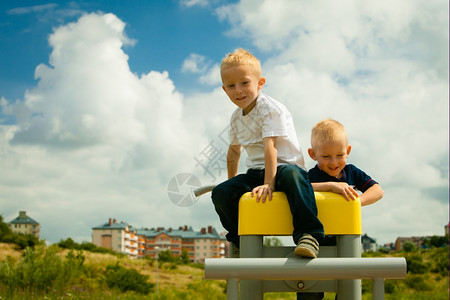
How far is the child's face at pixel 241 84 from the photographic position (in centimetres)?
307

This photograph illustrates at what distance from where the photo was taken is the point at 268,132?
309 centimetres

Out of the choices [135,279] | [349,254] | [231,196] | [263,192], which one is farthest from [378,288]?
[135,279]

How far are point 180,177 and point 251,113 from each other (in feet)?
3.21

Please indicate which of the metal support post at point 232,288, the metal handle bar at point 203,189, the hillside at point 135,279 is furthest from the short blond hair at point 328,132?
the hillside at point 135,279

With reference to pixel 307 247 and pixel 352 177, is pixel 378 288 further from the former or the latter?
pixel 352 177

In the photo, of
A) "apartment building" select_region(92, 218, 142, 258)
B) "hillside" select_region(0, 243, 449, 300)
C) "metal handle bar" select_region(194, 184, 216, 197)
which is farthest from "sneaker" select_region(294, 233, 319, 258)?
"apartment building" select_region(92, 218, 142, 258)

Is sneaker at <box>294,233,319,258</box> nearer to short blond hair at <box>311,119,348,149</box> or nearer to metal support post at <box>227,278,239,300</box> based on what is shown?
metal support post at <box>227,278,239,300</box>

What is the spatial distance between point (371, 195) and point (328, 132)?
0.54 m

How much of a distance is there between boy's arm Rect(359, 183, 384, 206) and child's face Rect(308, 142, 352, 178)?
0.22 metres

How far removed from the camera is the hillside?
9094 mm

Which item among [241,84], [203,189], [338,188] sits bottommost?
[338,188]

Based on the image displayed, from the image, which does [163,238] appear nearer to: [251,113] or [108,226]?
[108,226]

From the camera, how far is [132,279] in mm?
14914

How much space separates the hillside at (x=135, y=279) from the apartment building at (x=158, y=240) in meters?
42.4
